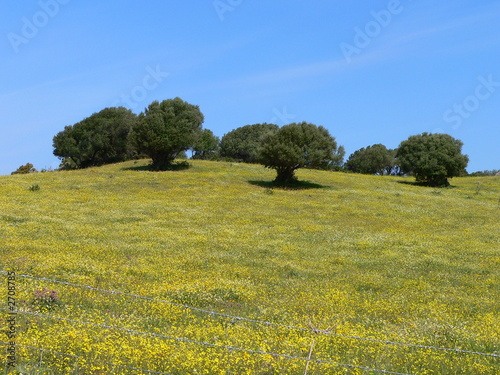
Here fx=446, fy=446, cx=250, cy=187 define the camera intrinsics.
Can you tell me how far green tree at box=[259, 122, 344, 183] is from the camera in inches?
2117

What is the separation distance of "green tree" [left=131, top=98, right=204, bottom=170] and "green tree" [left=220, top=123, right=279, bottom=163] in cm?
6419

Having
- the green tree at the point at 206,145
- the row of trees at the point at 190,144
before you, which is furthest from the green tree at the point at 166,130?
the green tree at the point at 206,145

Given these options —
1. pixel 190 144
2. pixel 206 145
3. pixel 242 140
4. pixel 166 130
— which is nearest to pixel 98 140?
pixel 166 130

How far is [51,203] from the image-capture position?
118 ft

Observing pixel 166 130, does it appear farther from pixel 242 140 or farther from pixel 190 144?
pixel 242 140

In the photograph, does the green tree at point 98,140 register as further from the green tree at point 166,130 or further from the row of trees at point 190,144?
the green tree at point 166,130

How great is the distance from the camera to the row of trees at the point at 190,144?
55125 millimetres

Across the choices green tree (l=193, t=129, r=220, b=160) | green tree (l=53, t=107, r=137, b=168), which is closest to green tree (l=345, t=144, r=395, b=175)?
green tree (l=193, t=129, r=220, b=160)

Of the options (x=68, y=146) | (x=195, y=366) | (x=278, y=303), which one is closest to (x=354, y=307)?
(x=278, y=303)

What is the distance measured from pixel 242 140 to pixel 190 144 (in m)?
71.4

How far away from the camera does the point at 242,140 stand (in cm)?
13450

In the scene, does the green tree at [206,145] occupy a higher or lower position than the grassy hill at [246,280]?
higher

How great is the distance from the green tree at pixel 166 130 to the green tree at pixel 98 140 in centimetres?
1970

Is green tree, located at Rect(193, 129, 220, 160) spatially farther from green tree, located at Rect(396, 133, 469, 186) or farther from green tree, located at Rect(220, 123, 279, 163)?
green tree, located at Rect(396, 133, 469, 186)
